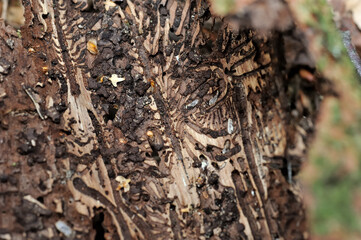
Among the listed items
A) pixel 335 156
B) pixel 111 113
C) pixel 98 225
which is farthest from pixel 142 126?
pixel 335 156

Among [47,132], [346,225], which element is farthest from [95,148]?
[346,225]

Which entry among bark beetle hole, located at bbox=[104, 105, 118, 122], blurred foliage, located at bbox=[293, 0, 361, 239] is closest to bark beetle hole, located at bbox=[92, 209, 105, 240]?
bark beetle hole, located at bbox=[104, 105, 118, 122]

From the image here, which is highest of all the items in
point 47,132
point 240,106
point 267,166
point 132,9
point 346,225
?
point 132,9

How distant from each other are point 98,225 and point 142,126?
0.39 m

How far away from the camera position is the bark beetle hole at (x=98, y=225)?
1201 millimetres

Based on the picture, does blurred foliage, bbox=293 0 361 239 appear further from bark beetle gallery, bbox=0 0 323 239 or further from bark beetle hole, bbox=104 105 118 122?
bark beetle hole, bbox=104 105 118 122

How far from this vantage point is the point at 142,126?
1.37 metres

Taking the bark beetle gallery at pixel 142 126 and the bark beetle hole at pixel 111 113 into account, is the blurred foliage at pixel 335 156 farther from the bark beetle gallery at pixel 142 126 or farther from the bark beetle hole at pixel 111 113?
the bark beetle hole at pixel 111 113

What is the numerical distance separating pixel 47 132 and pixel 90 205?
301 mm

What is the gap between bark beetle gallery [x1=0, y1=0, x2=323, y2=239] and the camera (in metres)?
1.15

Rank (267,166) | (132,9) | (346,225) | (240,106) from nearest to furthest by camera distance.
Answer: (346,225) → (267,166) → (240,106) → (132,9)

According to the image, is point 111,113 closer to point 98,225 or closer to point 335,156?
point 98,225

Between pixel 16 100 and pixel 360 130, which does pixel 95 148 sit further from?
pixel 360 130

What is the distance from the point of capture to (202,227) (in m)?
1.24
